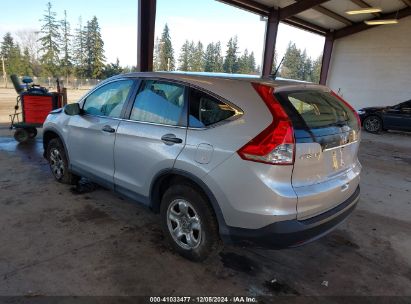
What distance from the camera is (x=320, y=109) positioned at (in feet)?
9.58

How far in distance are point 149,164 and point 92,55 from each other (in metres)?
60.1

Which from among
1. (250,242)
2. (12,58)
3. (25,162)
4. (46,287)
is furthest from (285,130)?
(12,58)

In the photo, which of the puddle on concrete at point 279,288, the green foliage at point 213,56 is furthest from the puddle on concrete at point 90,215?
the green foliage at point 213,56

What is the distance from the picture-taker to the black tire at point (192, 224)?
9.21 ft

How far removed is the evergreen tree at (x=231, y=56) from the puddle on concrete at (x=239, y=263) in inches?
2261

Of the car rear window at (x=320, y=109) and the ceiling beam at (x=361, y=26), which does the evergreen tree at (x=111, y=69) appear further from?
the car rear window at (x=320, y=109)

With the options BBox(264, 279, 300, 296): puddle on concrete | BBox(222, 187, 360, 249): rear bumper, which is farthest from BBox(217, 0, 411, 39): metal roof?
BBox(264, 279, 300, 296): puddle on concrete

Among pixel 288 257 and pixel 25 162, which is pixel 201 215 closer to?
pixel 288 257

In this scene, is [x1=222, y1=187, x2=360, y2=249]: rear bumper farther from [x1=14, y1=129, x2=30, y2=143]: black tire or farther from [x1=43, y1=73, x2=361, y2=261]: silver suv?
[x1=14, y1=129, x2=30, y2=143]: black tire

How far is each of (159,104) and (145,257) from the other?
1.45 meters

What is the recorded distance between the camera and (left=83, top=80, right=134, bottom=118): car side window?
370 centimetres

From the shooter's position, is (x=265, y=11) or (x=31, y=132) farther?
(x=265, y=11)

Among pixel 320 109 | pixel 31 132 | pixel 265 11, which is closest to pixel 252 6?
pixel 265 11

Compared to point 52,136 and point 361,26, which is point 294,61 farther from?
point 52,136
